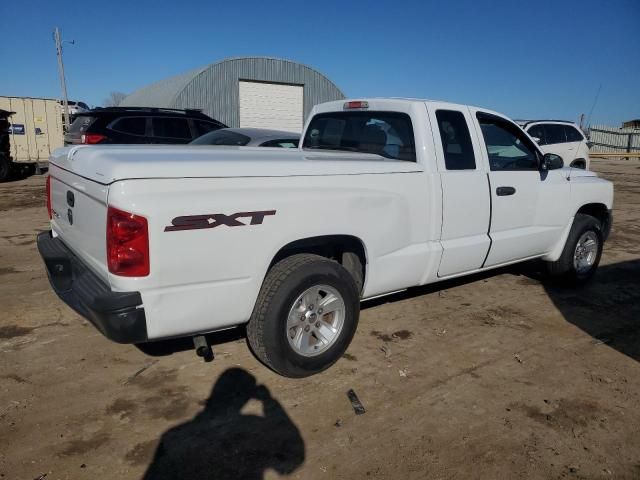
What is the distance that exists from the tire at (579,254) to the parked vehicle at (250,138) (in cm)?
391

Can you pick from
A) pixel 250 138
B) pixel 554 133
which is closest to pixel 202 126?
pixel 250 138

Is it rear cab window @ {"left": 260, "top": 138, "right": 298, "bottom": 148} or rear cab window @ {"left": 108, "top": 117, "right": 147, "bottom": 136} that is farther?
rear cab window @ {"left": 108, "top": 117, "right": 147, "bottom": 136}

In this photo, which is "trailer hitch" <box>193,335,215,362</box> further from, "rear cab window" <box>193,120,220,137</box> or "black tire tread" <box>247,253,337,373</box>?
"rear cab window" <box>193,120,220,137</box>

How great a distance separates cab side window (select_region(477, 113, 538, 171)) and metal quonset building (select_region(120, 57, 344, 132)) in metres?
22.2

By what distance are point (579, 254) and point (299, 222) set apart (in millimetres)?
3798

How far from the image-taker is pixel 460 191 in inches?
159

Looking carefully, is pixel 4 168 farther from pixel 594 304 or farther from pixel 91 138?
pixel 594 304

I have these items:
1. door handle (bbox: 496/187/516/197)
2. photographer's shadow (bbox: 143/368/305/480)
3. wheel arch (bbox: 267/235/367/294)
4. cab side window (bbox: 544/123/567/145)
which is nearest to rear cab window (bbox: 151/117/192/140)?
wheel arch (bbox: 267/235/367/294)

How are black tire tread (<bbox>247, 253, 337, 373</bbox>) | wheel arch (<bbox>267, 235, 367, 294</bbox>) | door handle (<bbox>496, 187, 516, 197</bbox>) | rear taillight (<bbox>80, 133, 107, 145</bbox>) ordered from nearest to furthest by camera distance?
1. black tire tread (<bbox>247, 253, 337, 373</bbox>)
2. wheel arch (<bbox>267, 235, 367, 294</bbox>)
3. door handle (<bbox>496, 187, 516, 197</bbox>)
4. rear taillight (<bbox>80, 133, 107, 145</bbox>)

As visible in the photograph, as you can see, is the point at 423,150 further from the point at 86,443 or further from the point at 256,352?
the point at 86,443

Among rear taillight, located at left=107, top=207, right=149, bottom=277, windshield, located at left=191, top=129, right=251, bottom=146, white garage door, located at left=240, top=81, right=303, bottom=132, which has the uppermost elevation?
white garage door, located at left=240, top=81, right=303, bottom=132

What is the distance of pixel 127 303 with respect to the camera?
260cm

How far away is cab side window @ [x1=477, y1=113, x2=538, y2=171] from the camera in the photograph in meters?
4.46

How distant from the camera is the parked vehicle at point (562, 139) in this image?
13133 mm
